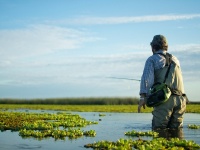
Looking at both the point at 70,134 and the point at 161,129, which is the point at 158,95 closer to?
the point at 161,129

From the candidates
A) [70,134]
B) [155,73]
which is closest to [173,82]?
[155,73]

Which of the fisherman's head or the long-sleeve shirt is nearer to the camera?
the long-sleeve shirt

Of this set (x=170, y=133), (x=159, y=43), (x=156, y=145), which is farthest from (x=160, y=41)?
(x=156, y=145)

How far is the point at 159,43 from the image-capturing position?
1266 centimetres

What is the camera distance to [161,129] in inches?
512

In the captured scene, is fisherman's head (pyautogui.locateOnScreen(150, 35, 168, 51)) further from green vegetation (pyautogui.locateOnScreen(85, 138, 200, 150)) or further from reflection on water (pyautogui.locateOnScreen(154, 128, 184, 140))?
green vegetation (pyautogui.locateOnScreen(85, 138, 200, 150))

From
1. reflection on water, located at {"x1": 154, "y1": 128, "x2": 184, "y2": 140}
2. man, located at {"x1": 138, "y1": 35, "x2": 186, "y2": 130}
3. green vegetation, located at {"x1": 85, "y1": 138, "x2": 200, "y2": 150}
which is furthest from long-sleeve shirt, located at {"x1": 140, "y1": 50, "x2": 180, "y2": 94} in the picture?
green vegetation, located at {"x1": 85, "y1": 138, "x2": 200, "y2": 150}

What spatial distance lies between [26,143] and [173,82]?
534 cm

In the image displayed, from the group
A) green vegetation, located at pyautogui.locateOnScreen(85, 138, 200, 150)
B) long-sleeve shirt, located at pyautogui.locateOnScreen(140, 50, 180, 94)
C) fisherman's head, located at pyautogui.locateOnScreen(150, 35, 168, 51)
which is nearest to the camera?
green vegetation, located at pyautogui.locateOnScreen(85, 138, 200, 150)

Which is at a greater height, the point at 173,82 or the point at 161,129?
the point at 173,82

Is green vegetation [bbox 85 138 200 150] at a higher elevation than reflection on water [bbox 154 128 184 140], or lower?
lower

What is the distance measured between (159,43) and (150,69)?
3.57 ft

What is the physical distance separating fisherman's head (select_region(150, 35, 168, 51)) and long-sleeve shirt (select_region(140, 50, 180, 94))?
0.36 m

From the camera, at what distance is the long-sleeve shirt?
12164 mm
